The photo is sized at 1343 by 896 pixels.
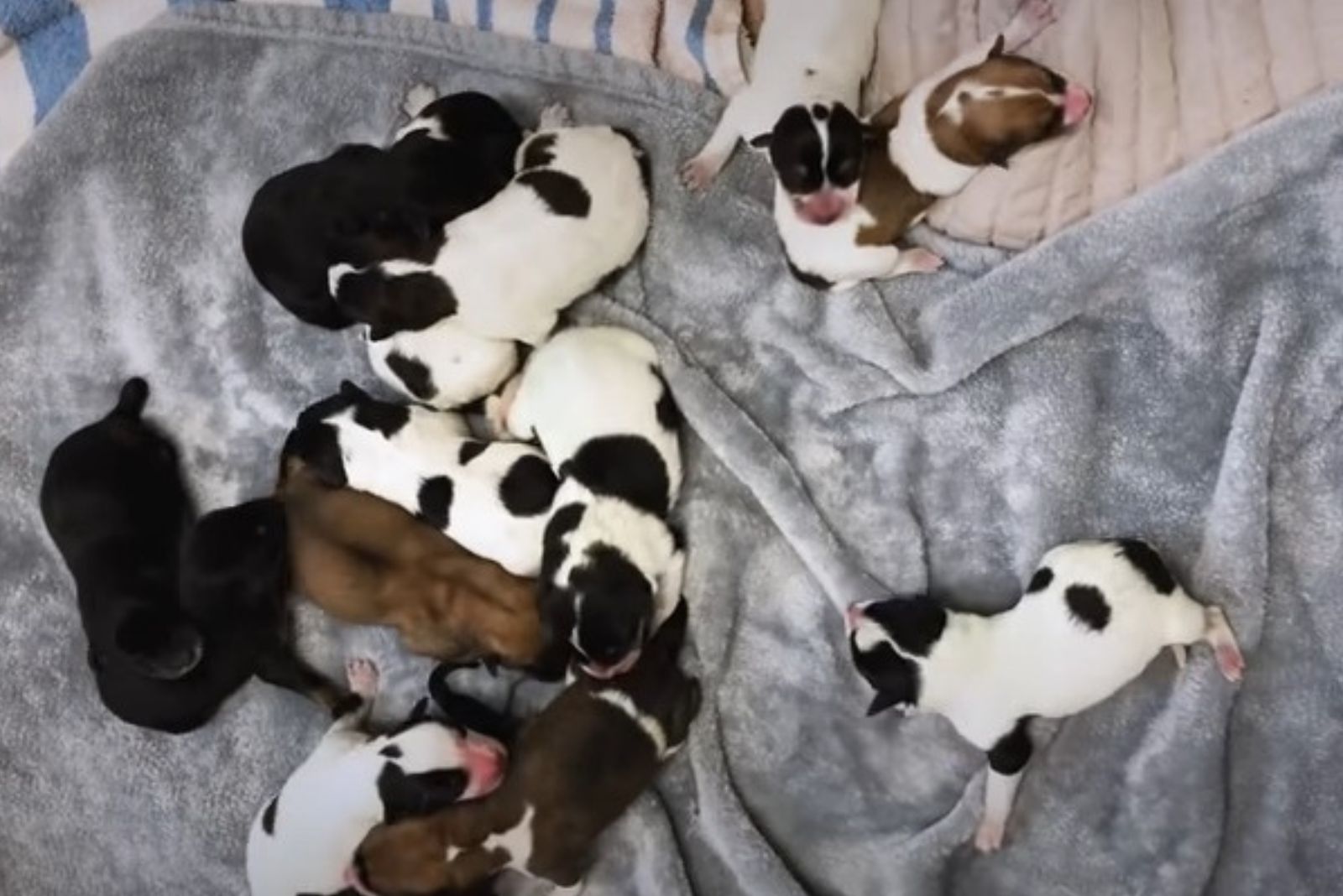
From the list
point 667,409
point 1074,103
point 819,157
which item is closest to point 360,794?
point 667,409

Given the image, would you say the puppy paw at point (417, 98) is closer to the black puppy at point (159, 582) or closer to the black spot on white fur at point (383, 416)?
the black spot on white fur at point (383, 416)

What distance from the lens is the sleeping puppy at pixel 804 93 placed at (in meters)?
2.18

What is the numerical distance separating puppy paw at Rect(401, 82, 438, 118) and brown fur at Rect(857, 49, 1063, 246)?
614 mm

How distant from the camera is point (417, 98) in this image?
8.11ft

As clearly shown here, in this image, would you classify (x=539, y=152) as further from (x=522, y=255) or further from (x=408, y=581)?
(x=408, y=581)

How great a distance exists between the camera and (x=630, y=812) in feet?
7.68

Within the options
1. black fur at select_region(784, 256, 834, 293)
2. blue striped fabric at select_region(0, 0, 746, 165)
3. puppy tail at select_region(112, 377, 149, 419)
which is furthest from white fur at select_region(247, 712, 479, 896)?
blue striped fabric at select_region(0, 0, 746, 165)

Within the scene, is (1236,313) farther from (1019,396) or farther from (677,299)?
(677,299)

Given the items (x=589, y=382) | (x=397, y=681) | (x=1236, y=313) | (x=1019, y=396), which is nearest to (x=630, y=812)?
(x=397, y=681)

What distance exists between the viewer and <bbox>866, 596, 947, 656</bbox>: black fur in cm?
213

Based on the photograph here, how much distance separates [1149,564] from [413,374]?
931mm

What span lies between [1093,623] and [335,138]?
1.20m

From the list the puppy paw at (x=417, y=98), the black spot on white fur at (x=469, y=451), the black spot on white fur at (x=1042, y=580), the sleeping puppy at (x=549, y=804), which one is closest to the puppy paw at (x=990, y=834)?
the black spot on white fur at (x=1042, y=580)

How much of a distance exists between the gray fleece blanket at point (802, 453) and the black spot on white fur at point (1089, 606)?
0.49ft
